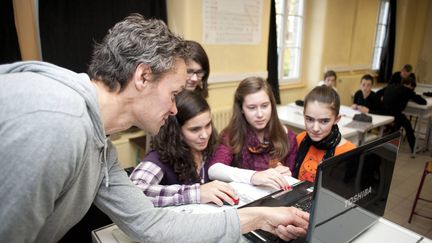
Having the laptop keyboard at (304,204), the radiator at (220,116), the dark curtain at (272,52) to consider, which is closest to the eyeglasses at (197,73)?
the laptop keyboard at (304,204)

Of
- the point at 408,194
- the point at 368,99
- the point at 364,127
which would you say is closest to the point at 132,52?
the point at 364,127

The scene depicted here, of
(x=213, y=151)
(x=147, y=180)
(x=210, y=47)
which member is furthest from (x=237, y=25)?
(x=147, y=180)

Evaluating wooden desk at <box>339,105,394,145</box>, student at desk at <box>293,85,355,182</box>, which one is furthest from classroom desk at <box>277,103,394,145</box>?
student at desk at <box>293,85,355,182</box>

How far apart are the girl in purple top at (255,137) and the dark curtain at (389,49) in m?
5.38

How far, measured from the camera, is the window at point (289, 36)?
419cm

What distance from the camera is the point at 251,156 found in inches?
60.7

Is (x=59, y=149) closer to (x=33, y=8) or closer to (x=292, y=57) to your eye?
(x=33, y=8)

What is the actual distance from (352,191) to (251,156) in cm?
81

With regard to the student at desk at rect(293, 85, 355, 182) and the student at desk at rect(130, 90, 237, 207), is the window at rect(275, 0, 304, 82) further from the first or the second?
the student at desk at rect(130, 90, 237, 207)

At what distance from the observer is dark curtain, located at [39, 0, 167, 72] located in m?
2.19

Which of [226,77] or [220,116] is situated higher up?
[226,77]

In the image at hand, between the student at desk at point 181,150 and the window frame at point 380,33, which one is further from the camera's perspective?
the window frame at point 380,33

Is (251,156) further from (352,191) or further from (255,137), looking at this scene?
(352,191)

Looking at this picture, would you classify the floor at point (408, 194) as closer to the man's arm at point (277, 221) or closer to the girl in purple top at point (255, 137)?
the girl in purple top at point (255, 137)
